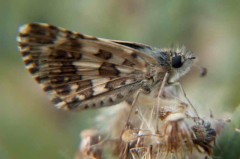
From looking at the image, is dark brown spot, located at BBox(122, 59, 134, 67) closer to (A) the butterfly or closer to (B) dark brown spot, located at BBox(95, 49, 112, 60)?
(A) the butterfly

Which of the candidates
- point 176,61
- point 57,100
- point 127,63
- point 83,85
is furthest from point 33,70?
point 176,61

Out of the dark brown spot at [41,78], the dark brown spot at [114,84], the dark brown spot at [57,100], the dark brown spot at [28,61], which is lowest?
the dark brown spot at [57,100]

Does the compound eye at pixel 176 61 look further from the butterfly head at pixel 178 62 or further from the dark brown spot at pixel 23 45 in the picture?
the dark brown spot at pixel 23 45

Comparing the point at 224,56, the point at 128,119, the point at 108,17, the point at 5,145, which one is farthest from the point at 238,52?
the point at 5,145

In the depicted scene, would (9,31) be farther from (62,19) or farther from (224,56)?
(224,56)

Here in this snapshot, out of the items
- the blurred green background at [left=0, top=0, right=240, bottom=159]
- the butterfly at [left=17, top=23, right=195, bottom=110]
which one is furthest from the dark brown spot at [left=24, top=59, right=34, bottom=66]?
the blurred green background at [left=0, top=0, right=240, bottom=159]

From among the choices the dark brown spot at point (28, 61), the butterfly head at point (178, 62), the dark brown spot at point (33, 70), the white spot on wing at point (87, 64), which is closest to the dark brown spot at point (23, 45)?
the dark brown spot at point (28, 61)
